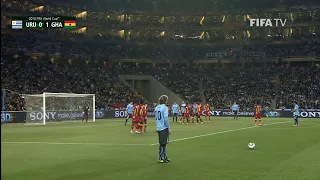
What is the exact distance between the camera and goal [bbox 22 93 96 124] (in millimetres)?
44062

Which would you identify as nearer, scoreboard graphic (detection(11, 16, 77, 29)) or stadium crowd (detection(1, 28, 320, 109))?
scoreboard graphic (detection(11, 16, 77, 29))

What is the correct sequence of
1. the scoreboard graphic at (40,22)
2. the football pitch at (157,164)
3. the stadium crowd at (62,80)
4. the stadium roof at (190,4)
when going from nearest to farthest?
the football pitch at (157,164)
the scoreboard graphic at (40,22)
the stadium crowd at (62,80)
the stadium roof at (190,4)

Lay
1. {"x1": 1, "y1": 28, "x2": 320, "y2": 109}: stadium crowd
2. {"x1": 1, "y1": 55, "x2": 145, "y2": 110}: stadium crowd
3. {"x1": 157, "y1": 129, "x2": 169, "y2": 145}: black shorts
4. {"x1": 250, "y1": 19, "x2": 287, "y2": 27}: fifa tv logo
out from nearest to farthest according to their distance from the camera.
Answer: {"x1": 157, "y1": 129, "x2": 169, "y2": 145}: black shorts, {"x1": 1, "y1": 55, "x2": 145, "y2": 110}: stadium crowd, {"x1": 1, "y1": 28, "x2": 320, "y2": 109}: stadium crowd, {"x1": 250, "y1": 19, "x2": 287, "y2": 27}: fifa tv logo

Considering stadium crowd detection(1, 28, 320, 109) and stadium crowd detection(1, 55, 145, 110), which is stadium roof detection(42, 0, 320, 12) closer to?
stadium crowd detection(1, 28, 320, 109)

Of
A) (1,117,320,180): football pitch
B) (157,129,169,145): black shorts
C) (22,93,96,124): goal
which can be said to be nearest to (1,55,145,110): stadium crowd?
(22,93,96,124): goal

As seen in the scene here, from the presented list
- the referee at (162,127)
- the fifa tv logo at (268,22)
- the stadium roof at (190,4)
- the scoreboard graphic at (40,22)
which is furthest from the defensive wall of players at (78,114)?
the referee at (162,127)

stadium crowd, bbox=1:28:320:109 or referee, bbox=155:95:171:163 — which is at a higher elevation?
stadium crowd, bbox=1:28:320:109

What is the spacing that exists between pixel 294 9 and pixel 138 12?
28.1m

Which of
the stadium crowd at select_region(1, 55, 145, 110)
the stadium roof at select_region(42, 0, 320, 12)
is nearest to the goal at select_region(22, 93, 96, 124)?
the stadium crowd at select_region(1, 55, 145, 110)

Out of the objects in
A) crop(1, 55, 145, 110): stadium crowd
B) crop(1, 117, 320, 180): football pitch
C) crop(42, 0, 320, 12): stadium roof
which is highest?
crop(42, 0, 320, 12): stadium roof

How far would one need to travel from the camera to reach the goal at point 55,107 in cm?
4406

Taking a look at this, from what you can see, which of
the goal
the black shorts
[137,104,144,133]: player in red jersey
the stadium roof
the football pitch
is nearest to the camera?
the football pitch

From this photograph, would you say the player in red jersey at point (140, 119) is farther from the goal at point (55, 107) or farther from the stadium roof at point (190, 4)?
the stadium roof at point (190, 4)

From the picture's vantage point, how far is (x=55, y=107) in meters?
46.1
